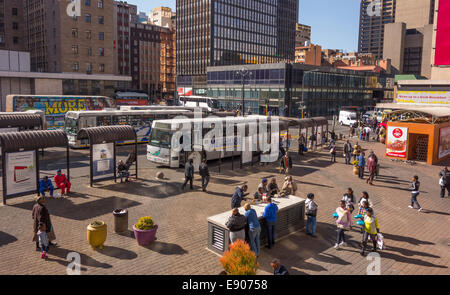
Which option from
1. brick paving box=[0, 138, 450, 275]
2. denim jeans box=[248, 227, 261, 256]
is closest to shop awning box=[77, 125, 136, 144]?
brick paving box=[0, 138, 450, 275]

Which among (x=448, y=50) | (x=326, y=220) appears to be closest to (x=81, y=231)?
(x=326, y=220)

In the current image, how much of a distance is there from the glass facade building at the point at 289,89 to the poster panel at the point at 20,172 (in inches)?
1939

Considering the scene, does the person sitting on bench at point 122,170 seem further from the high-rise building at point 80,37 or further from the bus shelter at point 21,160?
the high-rise building at point 80,37

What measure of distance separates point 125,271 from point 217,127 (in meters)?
16.5

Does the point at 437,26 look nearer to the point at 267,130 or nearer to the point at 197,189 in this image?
the point at 267,130

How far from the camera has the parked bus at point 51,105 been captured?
35219mm

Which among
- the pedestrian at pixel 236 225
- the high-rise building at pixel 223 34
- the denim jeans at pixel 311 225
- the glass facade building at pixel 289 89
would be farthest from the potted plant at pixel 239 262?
the high-rise building at pixel 223 34

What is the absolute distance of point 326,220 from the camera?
14.8 meters

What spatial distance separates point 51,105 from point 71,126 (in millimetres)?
7929

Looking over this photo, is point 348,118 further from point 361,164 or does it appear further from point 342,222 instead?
point 342,222

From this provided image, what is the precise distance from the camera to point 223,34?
114312mm

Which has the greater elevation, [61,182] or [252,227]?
[252,227]

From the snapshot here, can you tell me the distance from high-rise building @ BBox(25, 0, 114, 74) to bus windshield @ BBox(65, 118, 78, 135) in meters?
40.0

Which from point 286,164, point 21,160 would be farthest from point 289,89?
point 21,160
